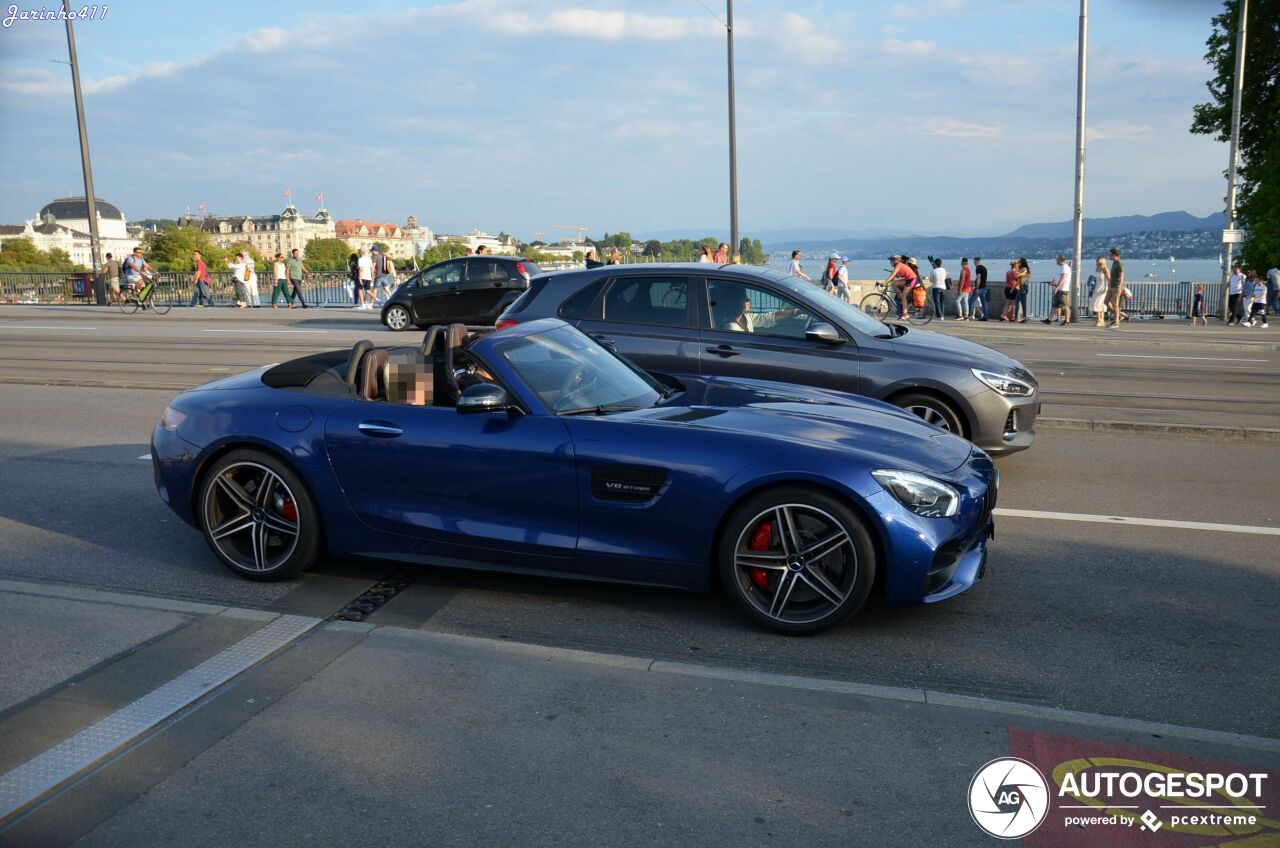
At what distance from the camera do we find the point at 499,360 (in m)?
5.41

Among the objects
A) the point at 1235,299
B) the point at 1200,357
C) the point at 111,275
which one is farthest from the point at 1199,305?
the point at 111,275

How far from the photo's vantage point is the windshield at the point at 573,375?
17.6 ft

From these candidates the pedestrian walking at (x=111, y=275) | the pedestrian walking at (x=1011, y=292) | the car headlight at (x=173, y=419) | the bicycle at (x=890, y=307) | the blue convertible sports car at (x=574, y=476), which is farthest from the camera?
the pedestrian walking at (x=111, y=275)

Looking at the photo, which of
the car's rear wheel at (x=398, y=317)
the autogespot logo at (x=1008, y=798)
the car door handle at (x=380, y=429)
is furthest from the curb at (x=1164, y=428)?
the car's rear wheel at (x=398, y=317)

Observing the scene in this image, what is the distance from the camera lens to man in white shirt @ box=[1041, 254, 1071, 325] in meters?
26.8

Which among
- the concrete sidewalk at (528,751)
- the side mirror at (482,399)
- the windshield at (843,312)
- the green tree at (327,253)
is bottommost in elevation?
the concrete sidewalk at (528,751)

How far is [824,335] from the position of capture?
8242 mm

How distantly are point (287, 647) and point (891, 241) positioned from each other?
151 metres

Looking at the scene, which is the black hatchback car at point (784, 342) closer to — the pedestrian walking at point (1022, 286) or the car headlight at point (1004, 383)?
the car headlight at point (1004, 383)

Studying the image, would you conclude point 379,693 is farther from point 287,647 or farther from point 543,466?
point 543,466

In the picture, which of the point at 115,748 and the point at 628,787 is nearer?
the point at 628,787

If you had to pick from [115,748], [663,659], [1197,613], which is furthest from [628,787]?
[1197,613]

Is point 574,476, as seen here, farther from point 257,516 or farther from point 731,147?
point 731,147

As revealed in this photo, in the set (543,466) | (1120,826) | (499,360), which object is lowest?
(1120,826)
